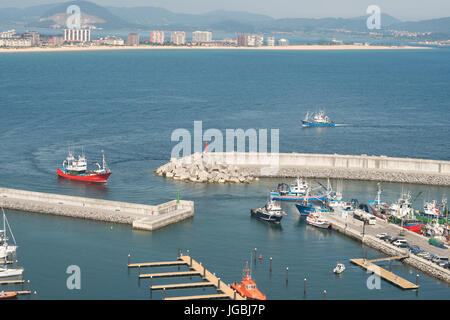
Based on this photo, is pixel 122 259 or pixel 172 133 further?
pixel 172 133

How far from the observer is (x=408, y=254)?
5466cm

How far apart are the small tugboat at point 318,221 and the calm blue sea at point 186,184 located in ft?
2.29

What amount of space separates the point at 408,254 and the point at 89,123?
7930 cm

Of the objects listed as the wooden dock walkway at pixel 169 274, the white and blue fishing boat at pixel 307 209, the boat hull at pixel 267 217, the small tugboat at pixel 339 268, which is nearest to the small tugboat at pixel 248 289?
the wooden dock walkway at pixel 169 274

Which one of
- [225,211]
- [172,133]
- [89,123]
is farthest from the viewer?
[89,123]

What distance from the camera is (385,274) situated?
51438 mm

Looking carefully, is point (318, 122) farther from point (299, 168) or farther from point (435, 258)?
point (435, 258)

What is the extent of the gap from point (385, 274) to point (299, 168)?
32.7 metres

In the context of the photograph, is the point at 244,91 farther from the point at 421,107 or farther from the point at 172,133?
the point at 172,133

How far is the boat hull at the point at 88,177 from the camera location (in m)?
79.9

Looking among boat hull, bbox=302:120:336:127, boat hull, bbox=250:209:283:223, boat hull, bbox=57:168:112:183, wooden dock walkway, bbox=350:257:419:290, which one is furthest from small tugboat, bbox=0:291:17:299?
boat hull, bbox=302:120:336:127

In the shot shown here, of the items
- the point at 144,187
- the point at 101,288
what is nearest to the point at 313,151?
the point at 144,187

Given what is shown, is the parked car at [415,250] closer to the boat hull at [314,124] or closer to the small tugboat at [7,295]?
the small tugboat at [7,295]

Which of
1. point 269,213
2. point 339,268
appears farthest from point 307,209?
point 339,268
